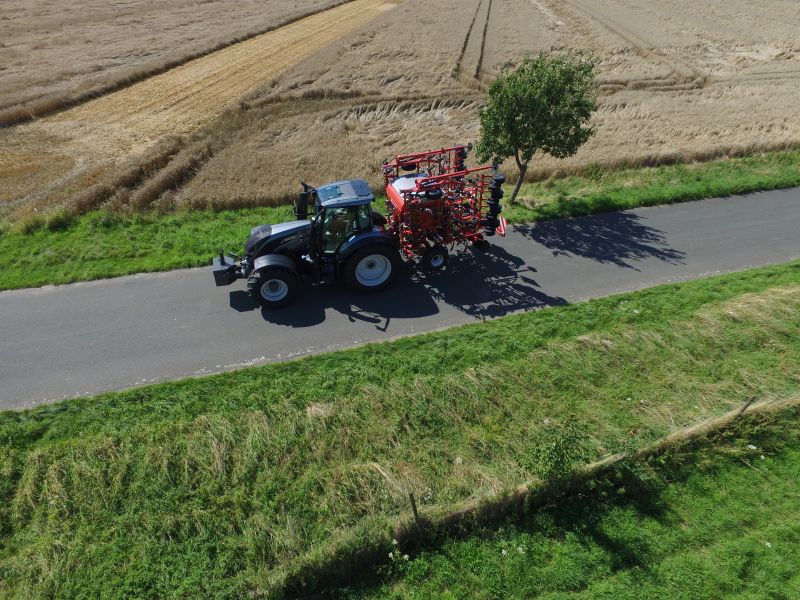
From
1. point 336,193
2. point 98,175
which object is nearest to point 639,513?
point 336,193

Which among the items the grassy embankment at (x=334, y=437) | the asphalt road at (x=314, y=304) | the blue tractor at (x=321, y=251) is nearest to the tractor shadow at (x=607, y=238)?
the asphalt road at (x=314, y=304)

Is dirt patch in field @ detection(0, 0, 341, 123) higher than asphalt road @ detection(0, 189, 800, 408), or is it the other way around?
dirt patch in field @ detection(0, 0, 341, 123)

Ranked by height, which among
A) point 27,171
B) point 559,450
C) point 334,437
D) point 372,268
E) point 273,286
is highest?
point 27,171

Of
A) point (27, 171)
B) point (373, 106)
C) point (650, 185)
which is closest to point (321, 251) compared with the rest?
point (650, 185)

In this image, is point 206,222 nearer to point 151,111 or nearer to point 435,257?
point 435,257

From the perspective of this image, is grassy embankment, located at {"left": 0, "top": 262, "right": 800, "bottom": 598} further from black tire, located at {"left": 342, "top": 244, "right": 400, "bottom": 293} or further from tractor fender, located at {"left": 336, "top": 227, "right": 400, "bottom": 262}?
tractor fender, located at {"left": 336, "top": 227, "right": 400, "bottom": 262}

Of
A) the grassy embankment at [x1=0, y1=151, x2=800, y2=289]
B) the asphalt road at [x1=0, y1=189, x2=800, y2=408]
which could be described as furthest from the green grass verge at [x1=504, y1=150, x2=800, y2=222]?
the asphalt road at [x1=0, y1=189, x2=800, y2=408]

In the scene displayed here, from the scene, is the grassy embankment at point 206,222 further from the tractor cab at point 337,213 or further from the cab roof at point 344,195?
the cab roof at point 344,195
